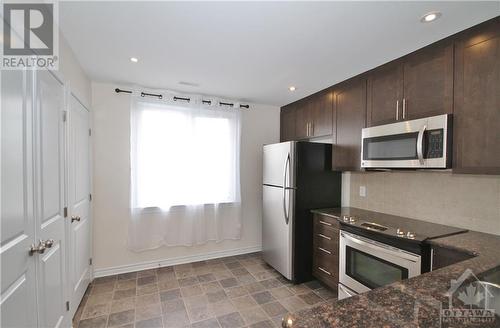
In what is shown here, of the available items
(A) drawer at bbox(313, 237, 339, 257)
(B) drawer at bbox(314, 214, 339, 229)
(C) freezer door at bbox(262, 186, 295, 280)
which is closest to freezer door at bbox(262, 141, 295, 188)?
(C) freezer door at bbox(262, 186, 295, 280)

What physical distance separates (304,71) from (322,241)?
6.52ft

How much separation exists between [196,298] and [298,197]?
5.42 ft

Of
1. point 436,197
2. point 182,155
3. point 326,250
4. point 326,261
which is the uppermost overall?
point 182,155

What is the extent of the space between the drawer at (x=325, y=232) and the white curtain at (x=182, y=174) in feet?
4.26

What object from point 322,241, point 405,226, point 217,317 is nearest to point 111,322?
point 217,317

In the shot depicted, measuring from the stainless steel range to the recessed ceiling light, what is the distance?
62.1 inches

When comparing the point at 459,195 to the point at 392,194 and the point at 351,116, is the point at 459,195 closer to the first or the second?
the point at 392,194

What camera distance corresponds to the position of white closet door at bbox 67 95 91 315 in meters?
2.01

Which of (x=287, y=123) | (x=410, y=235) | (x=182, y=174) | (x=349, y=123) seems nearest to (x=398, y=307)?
(x=410, y=235)

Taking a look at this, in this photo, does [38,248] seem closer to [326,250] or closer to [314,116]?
[326,250]

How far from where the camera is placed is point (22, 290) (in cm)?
119

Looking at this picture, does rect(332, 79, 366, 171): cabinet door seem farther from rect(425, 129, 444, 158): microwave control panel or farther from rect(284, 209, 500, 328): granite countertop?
rect(284, 209, 500, 328): granite countertop

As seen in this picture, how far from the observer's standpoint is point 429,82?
1896mm

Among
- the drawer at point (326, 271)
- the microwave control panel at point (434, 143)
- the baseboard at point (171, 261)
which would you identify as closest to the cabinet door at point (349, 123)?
the microwave control panel at point (434, 143)
